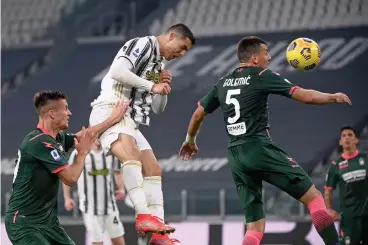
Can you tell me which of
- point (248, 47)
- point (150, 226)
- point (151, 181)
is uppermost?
point (248, 47)

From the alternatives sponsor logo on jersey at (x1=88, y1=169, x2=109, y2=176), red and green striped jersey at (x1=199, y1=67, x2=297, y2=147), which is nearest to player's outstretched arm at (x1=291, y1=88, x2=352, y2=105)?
red and green striped jersey at (x1=199, y1=67, x2=297, y2=147)

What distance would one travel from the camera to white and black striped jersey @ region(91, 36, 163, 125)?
6211 millimetres

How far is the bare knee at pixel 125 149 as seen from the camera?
613cm

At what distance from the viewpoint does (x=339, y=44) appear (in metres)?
16.8

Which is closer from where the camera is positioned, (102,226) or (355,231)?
(355,231)

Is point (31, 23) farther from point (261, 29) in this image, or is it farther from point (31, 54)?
point (261, 29)

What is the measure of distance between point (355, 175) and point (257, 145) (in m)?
3.60

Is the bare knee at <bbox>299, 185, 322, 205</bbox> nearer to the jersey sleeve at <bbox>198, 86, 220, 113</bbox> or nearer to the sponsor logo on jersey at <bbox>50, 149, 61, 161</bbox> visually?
the jersey sleeve at <bbox>198, 86, 220, 113</bbox>

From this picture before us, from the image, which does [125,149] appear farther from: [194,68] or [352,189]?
[194,68]

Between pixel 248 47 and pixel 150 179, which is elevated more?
pixel 248 47

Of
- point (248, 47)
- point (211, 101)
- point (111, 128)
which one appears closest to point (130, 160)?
point (111, 128)

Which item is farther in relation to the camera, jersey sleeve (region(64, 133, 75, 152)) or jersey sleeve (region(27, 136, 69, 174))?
jersey sleeve (region(64, 133, 75, 152))

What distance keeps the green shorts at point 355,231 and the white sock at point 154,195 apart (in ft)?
13.6

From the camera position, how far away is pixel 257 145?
6.54 metres
